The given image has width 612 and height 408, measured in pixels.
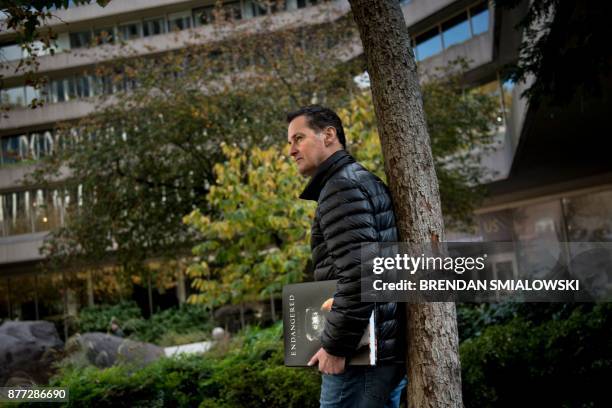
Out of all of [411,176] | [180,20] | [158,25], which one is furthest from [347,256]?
[158,25]

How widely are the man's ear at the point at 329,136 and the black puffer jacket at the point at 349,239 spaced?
9 cm

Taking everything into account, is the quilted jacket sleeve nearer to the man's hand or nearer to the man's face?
the man's hand

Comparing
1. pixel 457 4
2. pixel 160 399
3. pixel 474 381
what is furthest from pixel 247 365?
pixel 457 4

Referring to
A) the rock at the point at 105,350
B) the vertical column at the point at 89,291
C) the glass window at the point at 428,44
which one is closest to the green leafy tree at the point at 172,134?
the rock at the point at 105,350

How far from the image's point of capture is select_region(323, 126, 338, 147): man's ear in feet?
10.8

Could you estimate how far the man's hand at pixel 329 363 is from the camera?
3023 millimetres

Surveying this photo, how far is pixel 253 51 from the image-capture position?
824 inches

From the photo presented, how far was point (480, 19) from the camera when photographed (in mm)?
25062

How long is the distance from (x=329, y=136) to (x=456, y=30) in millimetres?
24229

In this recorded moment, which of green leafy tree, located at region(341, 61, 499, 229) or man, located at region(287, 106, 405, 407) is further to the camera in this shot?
green leafy tree, located at region(341, 61, 499, 229)

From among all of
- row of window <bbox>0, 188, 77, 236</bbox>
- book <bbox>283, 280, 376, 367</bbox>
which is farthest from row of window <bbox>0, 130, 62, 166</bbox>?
book <bbox>283, 280, 376, 367</bbox>

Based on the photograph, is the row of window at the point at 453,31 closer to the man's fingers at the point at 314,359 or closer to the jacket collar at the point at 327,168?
the jacket collar at the point at 327,168

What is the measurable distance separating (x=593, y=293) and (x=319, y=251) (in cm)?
184

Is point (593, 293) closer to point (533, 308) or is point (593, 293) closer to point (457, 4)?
point (533, 308)
